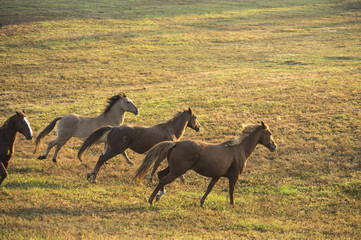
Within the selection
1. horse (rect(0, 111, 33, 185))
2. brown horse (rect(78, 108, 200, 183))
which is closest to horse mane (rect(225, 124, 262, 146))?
brown horse (rect(78, 108, 200, 183))

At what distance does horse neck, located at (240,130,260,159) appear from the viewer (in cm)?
1077

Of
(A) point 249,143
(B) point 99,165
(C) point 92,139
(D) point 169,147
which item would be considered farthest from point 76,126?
(A) point 249,143

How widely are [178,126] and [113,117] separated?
2940mm

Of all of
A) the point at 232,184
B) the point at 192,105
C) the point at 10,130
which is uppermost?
the point at 10,130

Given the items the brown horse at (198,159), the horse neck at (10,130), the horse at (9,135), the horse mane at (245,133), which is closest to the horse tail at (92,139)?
the horse at (9,135)

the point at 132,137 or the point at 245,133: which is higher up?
the point at 245,133

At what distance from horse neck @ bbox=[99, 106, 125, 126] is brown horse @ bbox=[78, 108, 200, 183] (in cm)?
201

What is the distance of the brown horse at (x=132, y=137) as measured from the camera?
37.5ft

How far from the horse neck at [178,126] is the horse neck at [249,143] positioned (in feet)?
8.48

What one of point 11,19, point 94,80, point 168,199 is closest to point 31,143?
point 168,199

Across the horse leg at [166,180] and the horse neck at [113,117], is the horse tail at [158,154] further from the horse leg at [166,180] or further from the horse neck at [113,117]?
the horse neck at [113,117]

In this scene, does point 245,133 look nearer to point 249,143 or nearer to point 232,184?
point 249,143

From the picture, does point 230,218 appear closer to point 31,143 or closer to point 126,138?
point 126,138

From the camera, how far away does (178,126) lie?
12.7 m
